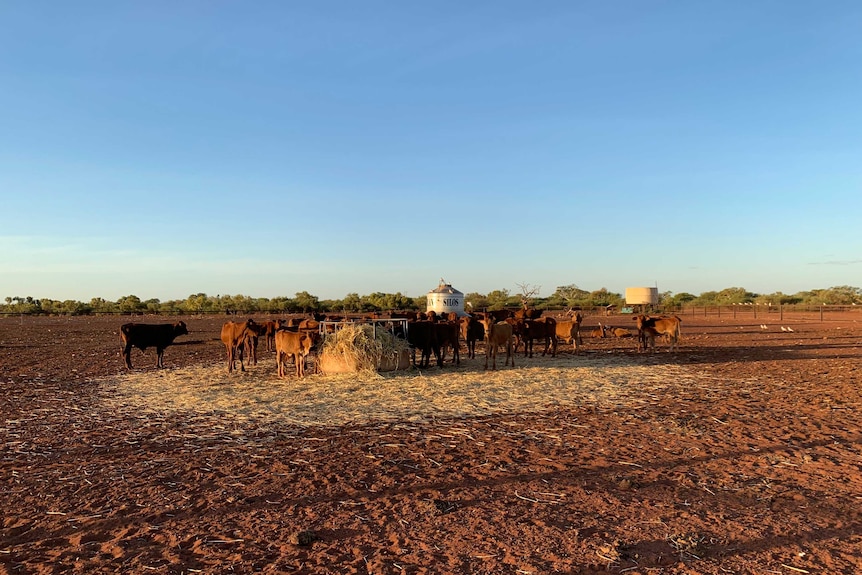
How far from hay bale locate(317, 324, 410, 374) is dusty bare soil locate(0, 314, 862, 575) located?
2.00 metres

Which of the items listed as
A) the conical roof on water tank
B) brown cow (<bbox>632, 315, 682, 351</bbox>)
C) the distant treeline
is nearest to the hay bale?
brown cow (<bbox>632, 315, 682, 351</bbox>)

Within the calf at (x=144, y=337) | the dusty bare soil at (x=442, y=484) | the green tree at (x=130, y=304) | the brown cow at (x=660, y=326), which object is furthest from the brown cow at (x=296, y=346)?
the green tree at (x=130, y=304)

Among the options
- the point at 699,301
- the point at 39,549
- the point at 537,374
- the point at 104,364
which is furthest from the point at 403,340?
the point at 699,301

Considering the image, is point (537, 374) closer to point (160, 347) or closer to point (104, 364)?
point (160, 347)

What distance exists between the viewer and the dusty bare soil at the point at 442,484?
431cm

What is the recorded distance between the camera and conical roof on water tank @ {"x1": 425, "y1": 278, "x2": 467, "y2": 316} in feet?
102

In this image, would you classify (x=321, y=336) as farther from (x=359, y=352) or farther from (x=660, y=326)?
(x=660, y=326)

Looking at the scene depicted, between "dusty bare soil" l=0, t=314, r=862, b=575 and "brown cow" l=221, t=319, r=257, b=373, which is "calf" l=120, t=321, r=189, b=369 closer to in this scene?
"brown cow" l=221, t=319, r=257, b=373

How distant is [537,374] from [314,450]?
309 inches

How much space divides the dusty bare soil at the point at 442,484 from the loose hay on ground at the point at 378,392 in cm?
12

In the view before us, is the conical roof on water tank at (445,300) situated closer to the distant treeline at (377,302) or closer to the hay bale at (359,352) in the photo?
the hay bale at (359,352)

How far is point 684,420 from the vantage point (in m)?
8.81

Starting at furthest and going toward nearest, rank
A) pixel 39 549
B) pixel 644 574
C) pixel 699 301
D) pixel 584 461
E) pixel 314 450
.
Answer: pixel 699 301, pixel 314 450, pixel 584 461, pixel 39 549, pixel 644 574

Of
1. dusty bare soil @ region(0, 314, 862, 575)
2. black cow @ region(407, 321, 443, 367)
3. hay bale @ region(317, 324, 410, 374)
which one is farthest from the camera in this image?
black cow @ region(407, 321, 443, 367)
